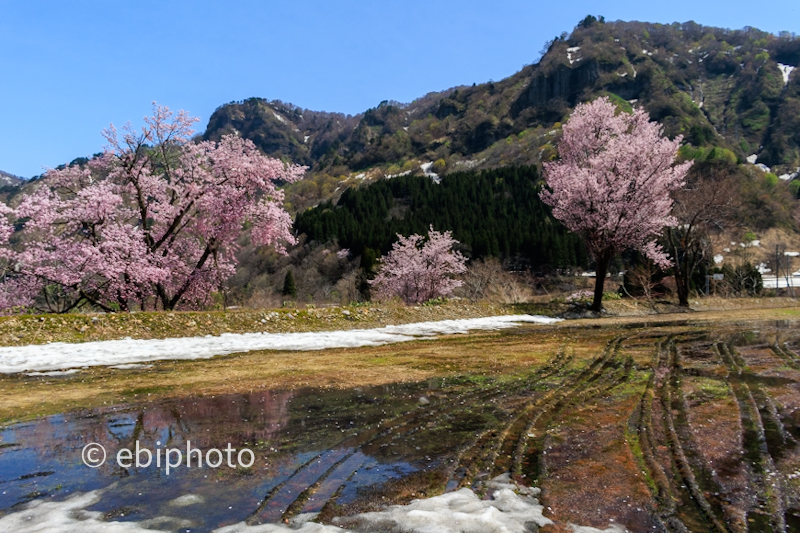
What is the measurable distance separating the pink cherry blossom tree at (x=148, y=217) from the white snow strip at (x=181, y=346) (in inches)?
154

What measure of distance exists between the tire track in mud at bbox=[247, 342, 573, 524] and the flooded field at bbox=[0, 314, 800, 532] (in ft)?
0.06

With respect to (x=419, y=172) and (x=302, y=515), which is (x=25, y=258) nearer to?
(x=302, y=515)

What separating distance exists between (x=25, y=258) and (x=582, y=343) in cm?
1571

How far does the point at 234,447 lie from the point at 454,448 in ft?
6.91

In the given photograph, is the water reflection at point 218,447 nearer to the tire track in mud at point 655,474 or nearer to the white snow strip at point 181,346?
the tire track in mud at point 655,474

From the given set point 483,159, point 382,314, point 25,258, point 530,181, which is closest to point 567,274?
A: point 530,181

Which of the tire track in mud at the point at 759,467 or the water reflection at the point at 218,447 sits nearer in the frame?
the tire track in mud at the point at 759,467

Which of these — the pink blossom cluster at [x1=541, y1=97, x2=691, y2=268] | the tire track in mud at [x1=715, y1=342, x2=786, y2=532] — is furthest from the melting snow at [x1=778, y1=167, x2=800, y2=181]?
the tire track in mud at [x1=715, y1=342, x2=786, y2=532]

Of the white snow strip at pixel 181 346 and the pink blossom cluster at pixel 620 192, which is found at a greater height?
the pink blossom cluster at pixel 620 192

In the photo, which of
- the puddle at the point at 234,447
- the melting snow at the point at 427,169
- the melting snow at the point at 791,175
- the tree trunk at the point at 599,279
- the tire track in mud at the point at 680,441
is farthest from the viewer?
the melting snow at the point at 427,169

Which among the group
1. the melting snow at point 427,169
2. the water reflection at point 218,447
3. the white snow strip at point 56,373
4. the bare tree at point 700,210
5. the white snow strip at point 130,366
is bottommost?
the white snow strip at point 130,366

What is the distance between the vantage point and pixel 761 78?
185 meters

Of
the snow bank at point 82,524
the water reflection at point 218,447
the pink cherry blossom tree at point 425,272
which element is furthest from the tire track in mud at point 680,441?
the pink cherry blossom tree at point 425,272

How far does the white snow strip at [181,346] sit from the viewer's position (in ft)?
29.9
